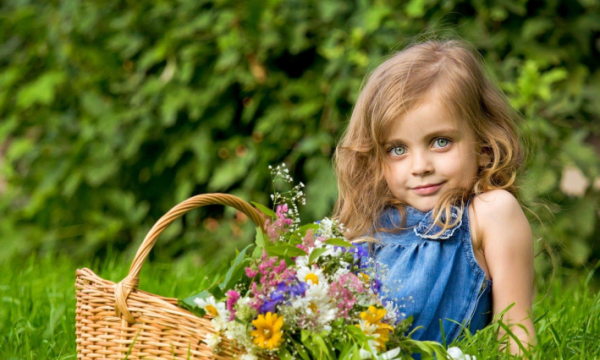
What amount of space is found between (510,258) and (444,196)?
27cm

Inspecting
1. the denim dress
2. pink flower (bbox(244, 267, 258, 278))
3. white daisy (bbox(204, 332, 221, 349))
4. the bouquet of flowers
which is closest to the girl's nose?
the denim dress

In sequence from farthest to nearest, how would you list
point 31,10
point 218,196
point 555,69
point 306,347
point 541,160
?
point 31,10
point 555,69
point 541,160
point 218,196
point 306,347

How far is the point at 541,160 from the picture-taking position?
2969mm

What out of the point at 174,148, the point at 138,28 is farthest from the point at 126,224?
the point at 138,28

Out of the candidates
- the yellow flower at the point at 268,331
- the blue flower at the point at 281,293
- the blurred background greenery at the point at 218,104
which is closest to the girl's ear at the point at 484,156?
the blurred background greenery at the point at 218,104

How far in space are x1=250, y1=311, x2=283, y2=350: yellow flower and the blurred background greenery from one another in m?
1.16

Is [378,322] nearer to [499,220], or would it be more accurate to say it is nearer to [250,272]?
→ [250,272]

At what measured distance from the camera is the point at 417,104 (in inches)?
83.6

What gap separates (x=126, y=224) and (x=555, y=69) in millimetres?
2382

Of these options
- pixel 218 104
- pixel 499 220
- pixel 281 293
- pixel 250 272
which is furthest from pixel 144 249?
pixel 218 104

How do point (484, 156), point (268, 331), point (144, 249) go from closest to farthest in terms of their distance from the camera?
point (268, 331), point (144, 249), point (484, 156)

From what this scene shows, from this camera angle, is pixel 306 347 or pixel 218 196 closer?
pixel 306 347

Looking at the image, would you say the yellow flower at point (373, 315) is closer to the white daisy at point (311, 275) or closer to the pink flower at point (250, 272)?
the white daisy at point (311, 275)

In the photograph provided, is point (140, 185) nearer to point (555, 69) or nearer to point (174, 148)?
point (174, 148)
